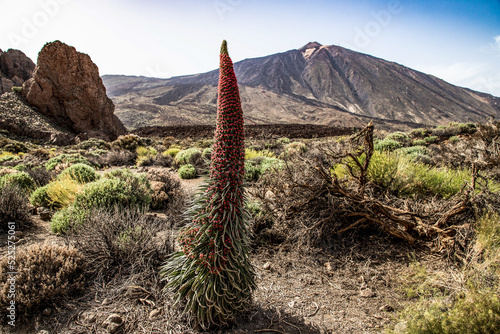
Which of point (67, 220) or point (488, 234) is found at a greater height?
point (488, 234)

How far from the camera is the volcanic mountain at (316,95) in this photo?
247ft

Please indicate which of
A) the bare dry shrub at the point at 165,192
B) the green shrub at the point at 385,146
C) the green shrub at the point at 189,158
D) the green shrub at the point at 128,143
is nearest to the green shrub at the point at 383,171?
the bare dry shrub at the point at 165,192

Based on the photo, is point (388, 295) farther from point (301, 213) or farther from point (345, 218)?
point (301, 213)

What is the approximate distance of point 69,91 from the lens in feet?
77.1

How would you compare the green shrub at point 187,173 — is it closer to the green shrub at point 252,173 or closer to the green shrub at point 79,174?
the green shrub at point 252,173

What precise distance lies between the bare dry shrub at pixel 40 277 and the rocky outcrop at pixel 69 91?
2313cm

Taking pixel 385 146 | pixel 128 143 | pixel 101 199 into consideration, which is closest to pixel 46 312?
pixel 101 199

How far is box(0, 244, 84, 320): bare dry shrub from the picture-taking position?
2359 millimetres

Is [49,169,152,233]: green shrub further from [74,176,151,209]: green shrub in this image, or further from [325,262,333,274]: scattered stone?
[325,262,333,274]: scattered stone

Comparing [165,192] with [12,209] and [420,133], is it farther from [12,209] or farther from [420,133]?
[420,133]

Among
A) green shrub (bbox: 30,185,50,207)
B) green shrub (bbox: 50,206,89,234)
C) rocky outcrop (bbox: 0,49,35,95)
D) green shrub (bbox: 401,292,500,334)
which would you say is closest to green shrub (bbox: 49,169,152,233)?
green shrub (bbox: 50,206,89,234)

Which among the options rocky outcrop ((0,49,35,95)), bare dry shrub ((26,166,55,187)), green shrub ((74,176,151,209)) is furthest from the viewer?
rocky outcrop ((0,49,35,95))

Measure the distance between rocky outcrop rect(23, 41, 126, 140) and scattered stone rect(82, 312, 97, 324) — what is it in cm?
2378

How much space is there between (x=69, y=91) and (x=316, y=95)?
125190 millimetres
